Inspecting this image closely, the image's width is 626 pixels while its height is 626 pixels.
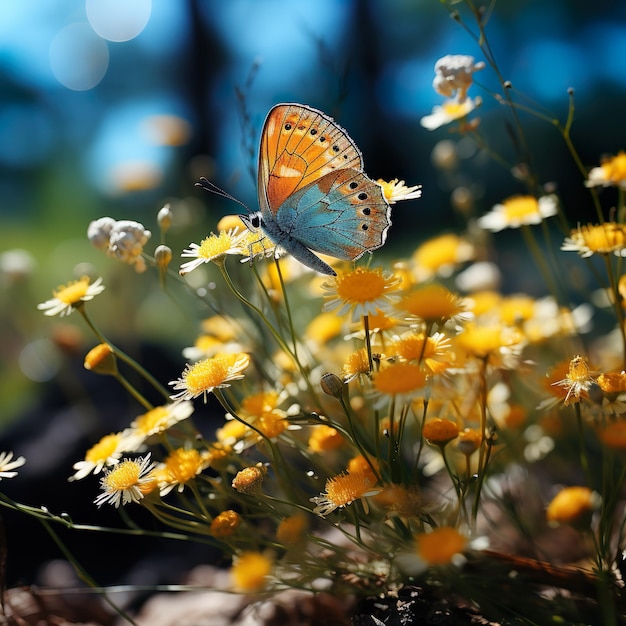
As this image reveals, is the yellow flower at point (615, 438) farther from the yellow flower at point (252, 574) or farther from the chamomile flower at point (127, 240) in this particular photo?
the chamomile flower at point (127, 240)

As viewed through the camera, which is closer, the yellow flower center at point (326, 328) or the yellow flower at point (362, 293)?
the yellow flower at point (362, 293)

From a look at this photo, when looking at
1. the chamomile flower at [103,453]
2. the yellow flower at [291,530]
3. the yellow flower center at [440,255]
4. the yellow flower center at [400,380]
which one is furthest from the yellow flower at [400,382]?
the yellow flower center at [440,255]

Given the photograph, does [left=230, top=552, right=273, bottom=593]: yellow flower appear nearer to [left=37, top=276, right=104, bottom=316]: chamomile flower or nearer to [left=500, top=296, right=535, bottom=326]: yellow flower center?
[left=37, top=276, right=104, bottom=316]: chamomile flower

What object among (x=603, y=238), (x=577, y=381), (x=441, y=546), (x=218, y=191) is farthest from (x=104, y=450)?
(x=603, y=238)

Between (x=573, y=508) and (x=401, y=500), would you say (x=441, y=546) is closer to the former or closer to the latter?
Result: (x=401, y=500)

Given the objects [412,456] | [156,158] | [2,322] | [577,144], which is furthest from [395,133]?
[412,456]

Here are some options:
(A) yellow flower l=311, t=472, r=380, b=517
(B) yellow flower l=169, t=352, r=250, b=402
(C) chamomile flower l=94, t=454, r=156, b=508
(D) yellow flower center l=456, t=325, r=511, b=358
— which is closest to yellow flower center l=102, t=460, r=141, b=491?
(C) chamomile flower l=94, t=454, r=156, b=508
